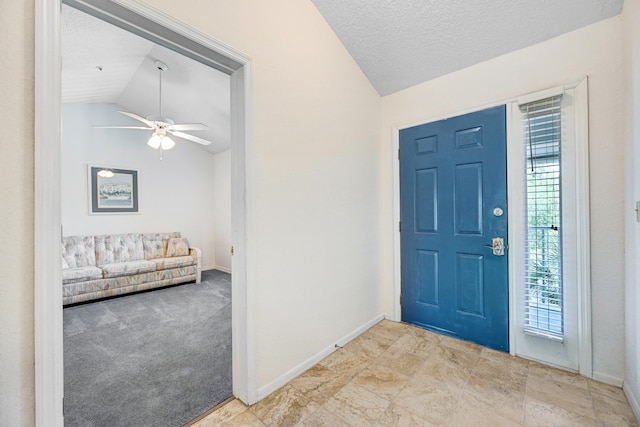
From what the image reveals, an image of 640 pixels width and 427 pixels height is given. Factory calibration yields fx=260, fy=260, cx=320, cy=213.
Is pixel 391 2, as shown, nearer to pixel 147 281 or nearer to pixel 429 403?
pixel 429 403

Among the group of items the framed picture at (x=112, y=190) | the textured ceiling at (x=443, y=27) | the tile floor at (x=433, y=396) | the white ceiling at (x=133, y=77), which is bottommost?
the tile floor at (x=433, y=396)

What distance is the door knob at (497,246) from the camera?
2107 mm

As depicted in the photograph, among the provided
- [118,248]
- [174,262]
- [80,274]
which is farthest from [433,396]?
[118,248]

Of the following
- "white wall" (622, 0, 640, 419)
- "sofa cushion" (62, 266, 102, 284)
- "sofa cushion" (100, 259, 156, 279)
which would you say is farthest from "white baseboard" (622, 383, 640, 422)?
"sofa cushion" (62, 266, 102, 284)

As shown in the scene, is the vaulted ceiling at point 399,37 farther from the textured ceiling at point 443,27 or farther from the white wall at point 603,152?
the white wall at point 603,152

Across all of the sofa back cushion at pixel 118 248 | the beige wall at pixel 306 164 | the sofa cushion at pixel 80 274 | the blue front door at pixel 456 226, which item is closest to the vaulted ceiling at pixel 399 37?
the beige wall at pixel 306 164

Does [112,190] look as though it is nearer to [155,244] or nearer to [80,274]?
[155,244]

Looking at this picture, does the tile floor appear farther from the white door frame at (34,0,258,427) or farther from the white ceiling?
the white ceiling

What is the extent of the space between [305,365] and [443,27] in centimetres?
276

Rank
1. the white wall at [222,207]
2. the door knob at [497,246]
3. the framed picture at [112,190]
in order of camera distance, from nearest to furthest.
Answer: the door knob at [497,246] → the framed picture at [112,190] → the white wall at [222,207]

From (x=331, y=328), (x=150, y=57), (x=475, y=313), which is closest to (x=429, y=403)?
(x=331, y=328)

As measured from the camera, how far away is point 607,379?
5.63 feet

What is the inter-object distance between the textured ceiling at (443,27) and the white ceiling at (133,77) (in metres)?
1.53

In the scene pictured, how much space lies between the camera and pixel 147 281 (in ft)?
13.4
